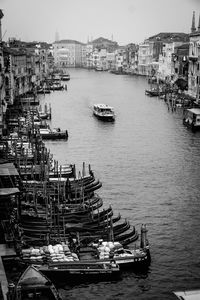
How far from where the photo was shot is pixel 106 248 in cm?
1318

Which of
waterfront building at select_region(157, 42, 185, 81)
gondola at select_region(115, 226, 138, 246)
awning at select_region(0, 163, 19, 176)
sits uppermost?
waterfront building at select_region(157, 42, 185, 81)

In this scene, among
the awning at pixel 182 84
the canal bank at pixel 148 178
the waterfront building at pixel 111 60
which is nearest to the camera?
the canal bank at pixel 148 178

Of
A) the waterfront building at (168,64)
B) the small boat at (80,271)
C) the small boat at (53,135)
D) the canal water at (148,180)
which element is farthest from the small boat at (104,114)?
the small boat at (80,271)

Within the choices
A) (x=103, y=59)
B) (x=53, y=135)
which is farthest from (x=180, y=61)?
(x=103, y=59)

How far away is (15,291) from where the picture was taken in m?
10.6

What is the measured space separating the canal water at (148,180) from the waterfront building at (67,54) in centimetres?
10339

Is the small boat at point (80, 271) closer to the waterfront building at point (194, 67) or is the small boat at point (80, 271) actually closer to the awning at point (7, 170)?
the awning at point (7, 170)

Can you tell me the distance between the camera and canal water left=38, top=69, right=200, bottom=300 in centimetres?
1283

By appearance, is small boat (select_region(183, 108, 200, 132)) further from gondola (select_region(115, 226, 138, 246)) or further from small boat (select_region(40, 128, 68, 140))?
gondola (select_region(115, 226, 138, 246))

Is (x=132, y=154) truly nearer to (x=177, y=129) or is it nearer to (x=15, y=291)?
(x=177, y=129)

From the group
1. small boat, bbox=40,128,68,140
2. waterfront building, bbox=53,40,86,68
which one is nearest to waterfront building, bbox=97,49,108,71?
waterfront building, bbox=53,40,86,68

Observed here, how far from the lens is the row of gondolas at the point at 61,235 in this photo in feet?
41.4

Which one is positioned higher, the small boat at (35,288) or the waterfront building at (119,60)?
the waterfront building at (119,60)

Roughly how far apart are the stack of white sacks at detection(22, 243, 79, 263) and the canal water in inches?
28.6
